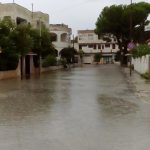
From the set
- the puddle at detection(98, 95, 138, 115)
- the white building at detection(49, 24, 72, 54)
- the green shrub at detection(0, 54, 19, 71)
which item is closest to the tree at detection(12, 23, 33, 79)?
the green shrub at detection(0, 54, 19, 71)

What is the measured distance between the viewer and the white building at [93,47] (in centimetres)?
12431

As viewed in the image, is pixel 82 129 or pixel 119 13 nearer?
pixel 82 129

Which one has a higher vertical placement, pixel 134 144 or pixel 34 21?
pixel 34 21

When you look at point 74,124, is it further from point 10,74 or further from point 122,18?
point 122,18

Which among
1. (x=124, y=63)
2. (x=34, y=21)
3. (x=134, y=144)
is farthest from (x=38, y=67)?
(x=134, y=144)

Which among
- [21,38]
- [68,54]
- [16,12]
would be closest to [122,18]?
[68,54]

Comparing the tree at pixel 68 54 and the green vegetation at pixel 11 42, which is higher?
the green vegetation at pixel 11 42

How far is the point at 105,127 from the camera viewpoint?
413 inches

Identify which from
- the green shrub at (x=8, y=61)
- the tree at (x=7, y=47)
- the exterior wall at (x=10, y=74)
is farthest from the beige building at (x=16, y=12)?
the tree at (x=7, y=47)

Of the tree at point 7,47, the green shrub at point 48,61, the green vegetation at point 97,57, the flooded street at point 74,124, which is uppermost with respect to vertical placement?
the tree at point 7,47

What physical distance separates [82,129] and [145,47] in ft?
111

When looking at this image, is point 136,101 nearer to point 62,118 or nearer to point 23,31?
point 62,118

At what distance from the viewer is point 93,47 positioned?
413ft

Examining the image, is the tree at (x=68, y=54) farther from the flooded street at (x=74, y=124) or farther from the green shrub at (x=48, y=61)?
the flooded street at (x=74, y=124)
